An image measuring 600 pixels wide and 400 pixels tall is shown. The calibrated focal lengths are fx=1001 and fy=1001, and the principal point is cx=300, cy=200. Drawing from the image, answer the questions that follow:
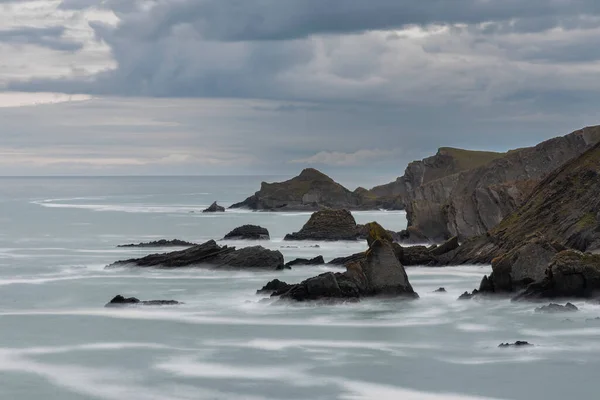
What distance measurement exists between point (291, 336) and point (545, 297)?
11.7m

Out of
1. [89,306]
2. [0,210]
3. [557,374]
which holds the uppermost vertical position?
[0,210]

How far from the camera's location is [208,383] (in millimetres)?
31734

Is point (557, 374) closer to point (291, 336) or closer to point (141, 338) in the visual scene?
point (291, 336)

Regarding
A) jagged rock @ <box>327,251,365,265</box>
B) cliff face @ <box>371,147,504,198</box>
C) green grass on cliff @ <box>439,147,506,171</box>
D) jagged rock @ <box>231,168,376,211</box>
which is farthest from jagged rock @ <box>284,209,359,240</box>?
jagged rock @ <box>231,168,376,211</box>

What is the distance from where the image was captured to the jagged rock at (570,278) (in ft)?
137

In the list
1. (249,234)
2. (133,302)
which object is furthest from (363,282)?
(249,234)

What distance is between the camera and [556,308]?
41344 millimetres

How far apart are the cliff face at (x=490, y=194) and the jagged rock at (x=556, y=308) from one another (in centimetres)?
3162

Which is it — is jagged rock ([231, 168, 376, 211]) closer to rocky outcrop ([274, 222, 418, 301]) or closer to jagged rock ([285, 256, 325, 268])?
jagged rock ([285, 256, 325, 268])

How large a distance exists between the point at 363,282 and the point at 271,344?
781cm

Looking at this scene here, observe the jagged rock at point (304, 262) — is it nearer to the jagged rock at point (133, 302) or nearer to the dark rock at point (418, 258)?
the dark rock at point (418, 258)

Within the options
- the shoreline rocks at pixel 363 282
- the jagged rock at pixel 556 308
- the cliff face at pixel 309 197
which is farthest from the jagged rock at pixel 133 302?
the cliff face at pixel 309 197

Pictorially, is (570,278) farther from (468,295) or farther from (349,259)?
(349,259)

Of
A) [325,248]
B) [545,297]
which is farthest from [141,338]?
[325,248]
